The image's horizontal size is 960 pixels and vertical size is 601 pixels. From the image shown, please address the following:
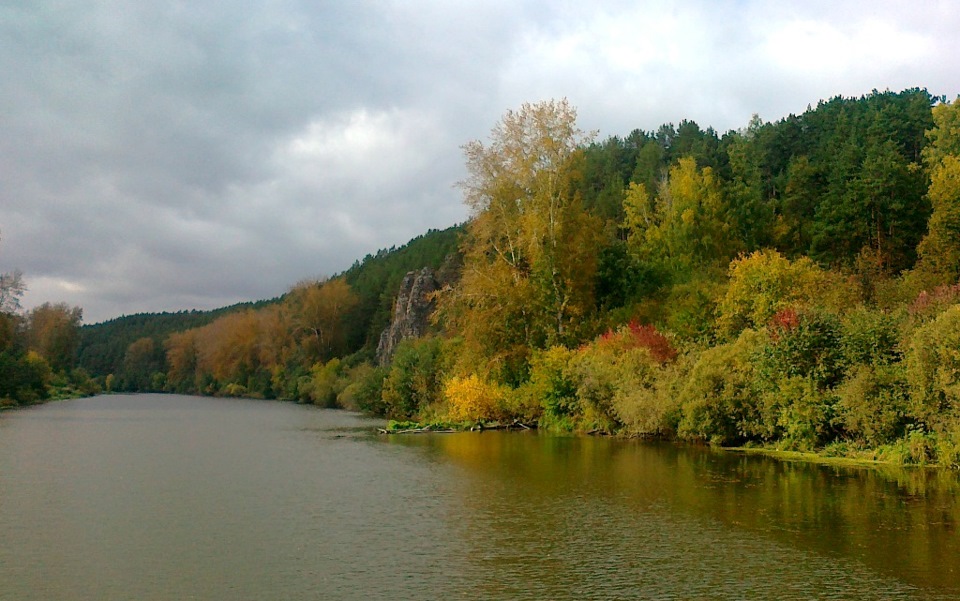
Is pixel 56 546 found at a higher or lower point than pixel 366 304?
lower

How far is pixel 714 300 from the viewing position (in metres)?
47.1

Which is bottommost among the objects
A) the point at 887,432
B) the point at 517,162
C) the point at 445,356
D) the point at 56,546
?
the point at 56,546

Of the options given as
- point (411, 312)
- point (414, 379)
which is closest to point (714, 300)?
point (414, 379)

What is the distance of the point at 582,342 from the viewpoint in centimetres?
5194

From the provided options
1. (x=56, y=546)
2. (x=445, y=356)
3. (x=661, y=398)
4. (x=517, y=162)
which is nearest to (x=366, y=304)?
(x=445, y=356)

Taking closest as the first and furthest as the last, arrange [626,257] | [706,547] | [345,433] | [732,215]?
[706,547] → [345,433] → [626,257] → [732,215]

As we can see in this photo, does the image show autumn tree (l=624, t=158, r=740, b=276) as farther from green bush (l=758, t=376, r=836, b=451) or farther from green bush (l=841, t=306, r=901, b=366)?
green bush (l=841, t=306, r=901, b=366)

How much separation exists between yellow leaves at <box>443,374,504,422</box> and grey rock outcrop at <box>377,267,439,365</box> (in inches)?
1711

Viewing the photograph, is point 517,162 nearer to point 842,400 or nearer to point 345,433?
point 345,433

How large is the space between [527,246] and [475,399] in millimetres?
11045

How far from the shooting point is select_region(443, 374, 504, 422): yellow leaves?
1971 inches

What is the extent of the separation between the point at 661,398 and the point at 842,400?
9666 mm

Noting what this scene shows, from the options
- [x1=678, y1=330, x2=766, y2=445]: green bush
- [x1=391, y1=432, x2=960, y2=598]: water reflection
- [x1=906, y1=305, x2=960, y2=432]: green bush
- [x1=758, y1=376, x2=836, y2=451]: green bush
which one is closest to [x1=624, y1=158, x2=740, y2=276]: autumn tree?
[x1=678, y1=330, x2=766, y2=445]: green bush

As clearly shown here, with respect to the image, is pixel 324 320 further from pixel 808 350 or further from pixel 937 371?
pixel 937 371
